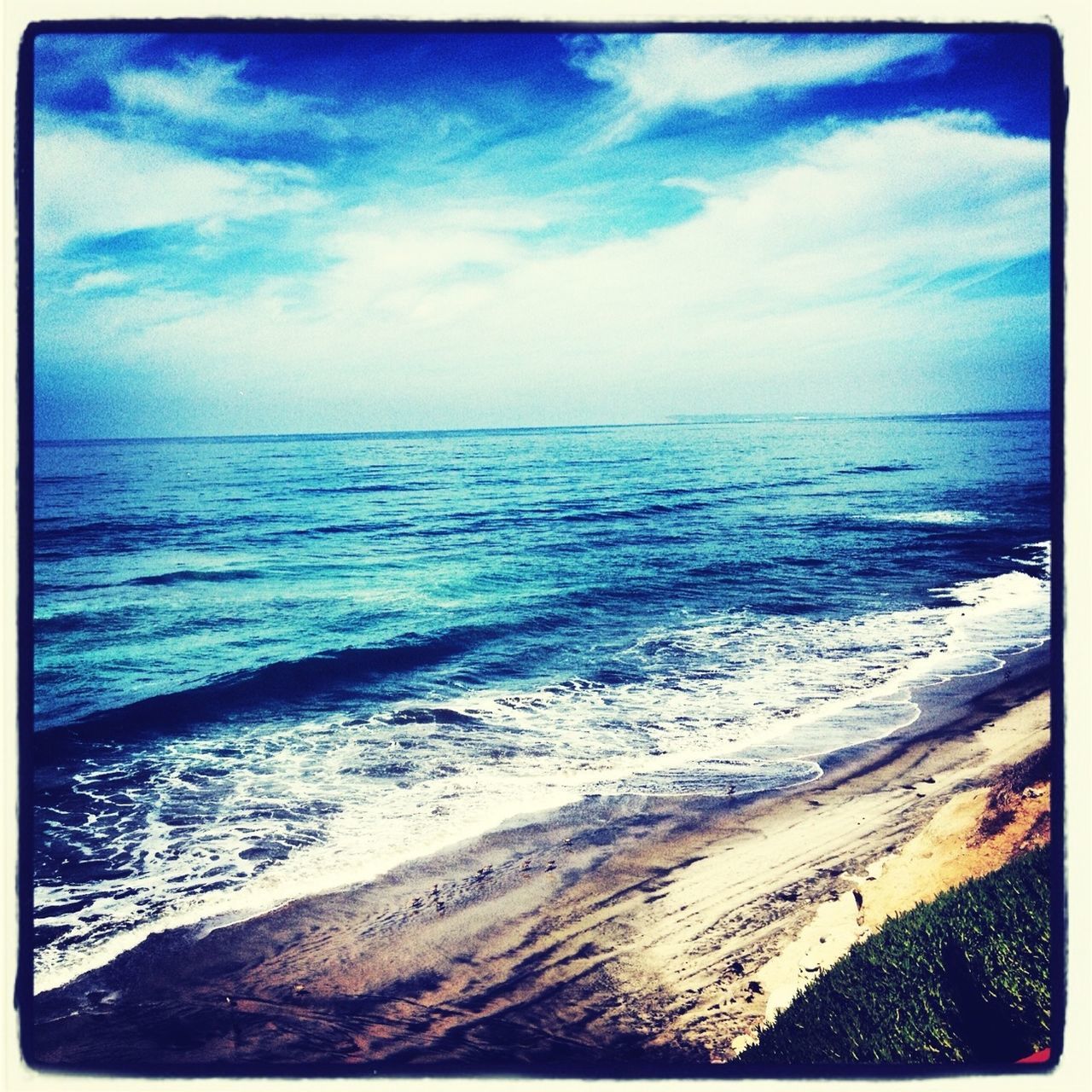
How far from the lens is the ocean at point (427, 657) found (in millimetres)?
6090

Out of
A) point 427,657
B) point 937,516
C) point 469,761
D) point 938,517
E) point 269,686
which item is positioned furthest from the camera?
point 937,516

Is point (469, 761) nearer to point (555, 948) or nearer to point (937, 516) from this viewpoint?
point (555, 948)

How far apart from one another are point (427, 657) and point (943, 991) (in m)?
7.97

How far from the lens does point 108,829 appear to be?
6.21 meters

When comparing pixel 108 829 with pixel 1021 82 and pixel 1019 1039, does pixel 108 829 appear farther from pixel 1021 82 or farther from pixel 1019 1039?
pixel 1021 82

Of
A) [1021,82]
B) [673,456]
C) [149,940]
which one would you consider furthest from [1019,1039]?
[673,456]

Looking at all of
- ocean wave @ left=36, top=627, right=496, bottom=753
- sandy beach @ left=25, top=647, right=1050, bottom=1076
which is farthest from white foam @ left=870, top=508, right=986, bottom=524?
sandy beach @ left=25, top=647, right=1050, bottom=1076

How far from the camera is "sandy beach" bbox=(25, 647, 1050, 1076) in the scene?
162 inches

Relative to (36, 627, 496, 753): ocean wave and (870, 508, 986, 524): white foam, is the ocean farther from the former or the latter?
(870, 508, 986, 524): white foam

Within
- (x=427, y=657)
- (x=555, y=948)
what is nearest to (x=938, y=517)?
(x=427, y=657)

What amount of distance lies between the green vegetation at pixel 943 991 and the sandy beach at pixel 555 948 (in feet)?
1.12

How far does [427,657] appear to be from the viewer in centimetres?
1061

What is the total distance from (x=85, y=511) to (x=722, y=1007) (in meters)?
20.2

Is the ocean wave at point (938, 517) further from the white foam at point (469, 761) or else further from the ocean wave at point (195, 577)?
the ocean wave at point (195, 577)
